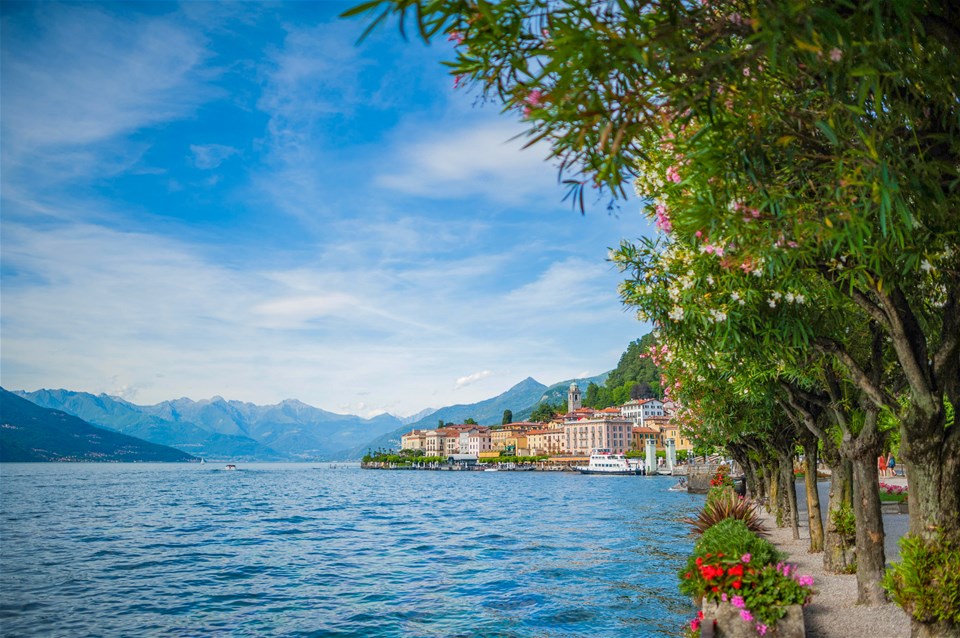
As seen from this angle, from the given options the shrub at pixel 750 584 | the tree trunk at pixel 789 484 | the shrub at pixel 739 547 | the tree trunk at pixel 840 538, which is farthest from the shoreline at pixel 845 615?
the tree trunk at pixel 789 484

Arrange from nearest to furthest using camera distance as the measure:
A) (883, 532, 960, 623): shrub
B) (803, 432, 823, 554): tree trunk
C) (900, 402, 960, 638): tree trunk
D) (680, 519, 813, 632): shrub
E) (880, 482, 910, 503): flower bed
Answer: (883, 532, 960, 623): shrub, (900, 402, 960, 638): tree trunk, (680, 519, 813, 632): shrub, (803, 432, 823, 554): tree trunk, (880, 482, 910, 503): flower bed

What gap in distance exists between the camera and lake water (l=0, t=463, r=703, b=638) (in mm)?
21812

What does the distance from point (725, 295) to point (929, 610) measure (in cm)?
507

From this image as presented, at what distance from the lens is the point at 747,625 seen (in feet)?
39.7

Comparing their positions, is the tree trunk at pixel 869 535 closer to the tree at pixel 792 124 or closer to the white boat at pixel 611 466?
the tree at pixel 792 124

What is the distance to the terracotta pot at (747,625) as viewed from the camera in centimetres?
1202

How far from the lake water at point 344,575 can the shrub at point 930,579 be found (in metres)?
9.93

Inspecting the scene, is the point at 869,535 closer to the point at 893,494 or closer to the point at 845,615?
the point at 845,615

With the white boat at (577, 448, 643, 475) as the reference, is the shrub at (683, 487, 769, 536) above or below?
above

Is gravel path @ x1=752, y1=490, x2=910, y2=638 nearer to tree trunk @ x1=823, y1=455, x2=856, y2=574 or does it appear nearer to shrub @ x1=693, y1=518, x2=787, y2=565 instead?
tree trunk @ x1=823, y1=455, x2=856, y2=574

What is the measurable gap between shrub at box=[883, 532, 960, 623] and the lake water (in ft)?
32.6

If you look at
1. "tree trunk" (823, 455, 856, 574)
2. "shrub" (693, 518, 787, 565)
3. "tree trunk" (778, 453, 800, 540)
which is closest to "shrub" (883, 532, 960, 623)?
"shrub" (693, 518, 787, 565)

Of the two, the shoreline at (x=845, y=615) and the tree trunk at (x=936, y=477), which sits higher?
the tree trunk at (x=936, y=477)

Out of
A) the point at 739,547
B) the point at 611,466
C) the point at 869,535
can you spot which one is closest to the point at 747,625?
the point at 739,547
